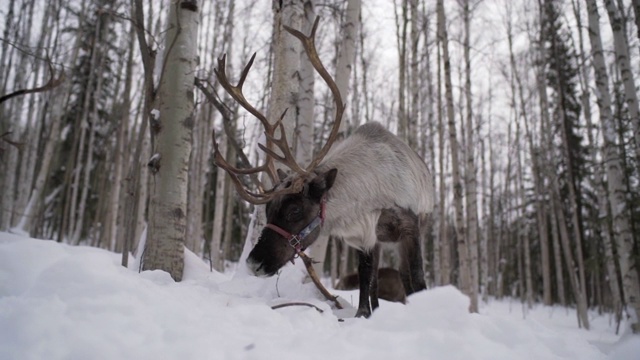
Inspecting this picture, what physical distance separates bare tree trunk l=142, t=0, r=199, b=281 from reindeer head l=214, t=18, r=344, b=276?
0.40 meters

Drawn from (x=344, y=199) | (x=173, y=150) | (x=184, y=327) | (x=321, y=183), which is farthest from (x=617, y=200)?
(x=184, y=327)

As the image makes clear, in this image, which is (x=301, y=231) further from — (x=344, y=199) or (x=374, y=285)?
(x=374, y=285)

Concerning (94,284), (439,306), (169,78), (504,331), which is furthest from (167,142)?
(504,331)

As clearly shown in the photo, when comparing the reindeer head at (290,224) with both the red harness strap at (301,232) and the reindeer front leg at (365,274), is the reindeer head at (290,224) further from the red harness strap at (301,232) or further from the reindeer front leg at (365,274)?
the reindeer front leg at (365,274)

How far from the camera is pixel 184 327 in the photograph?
165 centimetres

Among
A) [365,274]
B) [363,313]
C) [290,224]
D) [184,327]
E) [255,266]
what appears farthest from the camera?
[365,274]

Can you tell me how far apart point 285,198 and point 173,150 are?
40.3 inches

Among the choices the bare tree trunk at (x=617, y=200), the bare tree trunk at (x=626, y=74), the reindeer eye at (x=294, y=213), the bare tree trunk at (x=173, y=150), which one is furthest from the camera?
the bare tree trunk at (x=617, y=200)

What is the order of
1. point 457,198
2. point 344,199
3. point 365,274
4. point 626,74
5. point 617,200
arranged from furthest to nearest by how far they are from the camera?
1. point 457,198
2. point 617,200
3. point 626,74
4. point 365,274
5. point 344,199

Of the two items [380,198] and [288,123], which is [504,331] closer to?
[380,198]

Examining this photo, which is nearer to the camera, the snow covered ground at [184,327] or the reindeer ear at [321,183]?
the snow covered ground at [184,327]

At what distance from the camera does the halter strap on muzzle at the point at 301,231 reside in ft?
10.5

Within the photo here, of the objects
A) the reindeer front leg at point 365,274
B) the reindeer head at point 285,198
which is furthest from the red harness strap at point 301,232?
the reindeer front leg at point 365,274

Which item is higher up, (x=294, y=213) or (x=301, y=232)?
(x=294, y=213)
